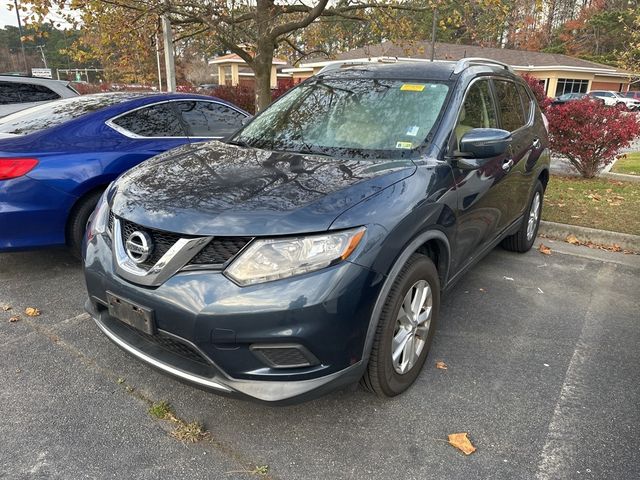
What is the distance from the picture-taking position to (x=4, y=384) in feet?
9.37

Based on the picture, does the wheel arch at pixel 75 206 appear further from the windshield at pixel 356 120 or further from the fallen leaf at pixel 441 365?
the fallen leaf at pixel 441 365

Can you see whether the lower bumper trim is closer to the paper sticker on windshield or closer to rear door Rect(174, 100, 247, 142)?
the paper sticker on windshield

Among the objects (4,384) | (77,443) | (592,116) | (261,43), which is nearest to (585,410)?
(77,443)

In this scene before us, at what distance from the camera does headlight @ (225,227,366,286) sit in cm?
213

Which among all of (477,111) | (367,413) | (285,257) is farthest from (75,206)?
(477,111)

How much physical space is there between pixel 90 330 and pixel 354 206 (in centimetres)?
223

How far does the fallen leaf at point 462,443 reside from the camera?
2.41 m

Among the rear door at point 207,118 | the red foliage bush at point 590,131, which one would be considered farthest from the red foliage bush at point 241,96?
the rear door at point 207,118

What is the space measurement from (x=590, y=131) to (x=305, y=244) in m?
7.15

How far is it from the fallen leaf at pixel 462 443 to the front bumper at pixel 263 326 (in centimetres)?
62

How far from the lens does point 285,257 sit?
2154 millimetres

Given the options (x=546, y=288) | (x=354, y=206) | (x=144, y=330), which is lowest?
(x=546, y=288)

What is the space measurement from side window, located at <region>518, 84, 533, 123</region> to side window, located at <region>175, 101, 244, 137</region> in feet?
9.44

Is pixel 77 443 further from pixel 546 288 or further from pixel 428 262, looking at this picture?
pixel 546 288
